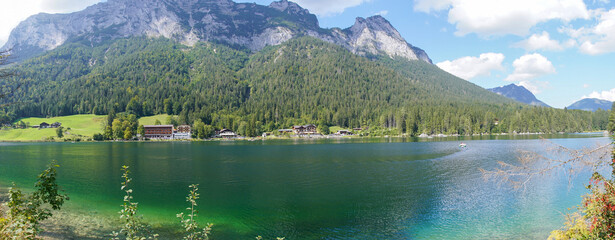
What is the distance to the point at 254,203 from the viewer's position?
27.1 m

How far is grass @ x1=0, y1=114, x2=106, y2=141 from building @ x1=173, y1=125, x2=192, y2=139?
34.0 m

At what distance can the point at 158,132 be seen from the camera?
157 m

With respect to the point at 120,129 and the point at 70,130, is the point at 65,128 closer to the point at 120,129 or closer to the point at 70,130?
the point at 70,130

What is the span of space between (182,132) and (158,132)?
38.1 feet

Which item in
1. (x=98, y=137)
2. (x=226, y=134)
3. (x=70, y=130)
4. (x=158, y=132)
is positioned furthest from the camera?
(x=226, y=134)

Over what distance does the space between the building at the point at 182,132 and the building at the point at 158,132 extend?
3008mm

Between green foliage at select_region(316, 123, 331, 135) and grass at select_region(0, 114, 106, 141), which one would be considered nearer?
grass at select_region(0, 114, 106, 141)

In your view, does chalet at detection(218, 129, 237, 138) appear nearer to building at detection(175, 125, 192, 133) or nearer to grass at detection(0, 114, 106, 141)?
building at detection(175, 125, 192, 133)

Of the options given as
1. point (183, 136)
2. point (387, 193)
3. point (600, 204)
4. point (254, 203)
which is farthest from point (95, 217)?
point (183, 136)

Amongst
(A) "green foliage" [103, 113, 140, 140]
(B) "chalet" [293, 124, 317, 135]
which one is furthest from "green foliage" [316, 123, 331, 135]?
(A) "green foliage" [103, 113, 140, 140]

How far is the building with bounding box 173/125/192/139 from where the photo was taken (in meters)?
159

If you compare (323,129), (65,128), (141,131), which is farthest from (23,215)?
(323,129)

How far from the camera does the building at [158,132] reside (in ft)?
514

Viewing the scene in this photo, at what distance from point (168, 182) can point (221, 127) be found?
139 m
